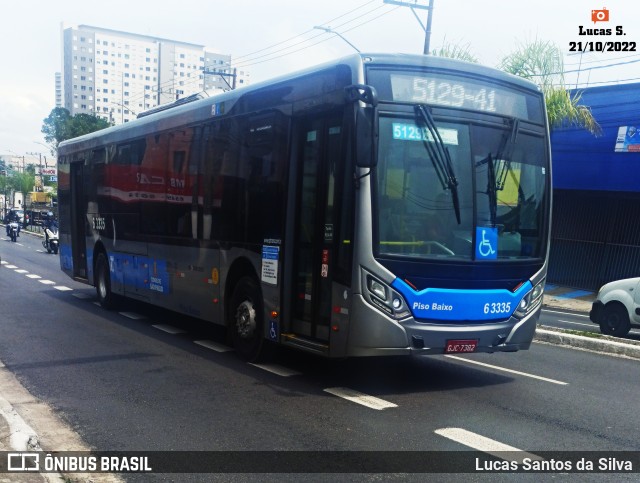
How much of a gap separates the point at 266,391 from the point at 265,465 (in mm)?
2307

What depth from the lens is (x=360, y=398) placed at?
727 cm

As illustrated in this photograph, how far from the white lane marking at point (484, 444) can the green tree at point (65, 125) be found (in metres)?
70.9

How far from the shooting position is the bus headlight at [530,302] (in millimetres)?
7891

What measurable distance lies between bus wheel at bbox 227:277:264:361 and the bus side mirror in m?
2.54

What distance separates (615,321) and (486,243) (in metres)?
7.35

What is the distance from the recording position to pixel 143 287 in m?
12.4

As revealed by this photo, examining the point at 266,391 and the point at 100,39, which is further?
the point at 100,39

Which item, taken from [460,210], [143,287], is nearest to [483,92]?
[460,210]

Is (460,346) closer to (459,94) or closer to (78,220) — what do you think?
(459,94)

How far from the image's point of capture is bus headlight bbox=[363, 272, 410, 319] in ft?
23.1

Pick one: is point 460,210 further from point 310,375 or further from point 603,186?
point 603,186

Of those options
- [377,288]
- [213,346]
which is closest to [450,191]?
[377,288]

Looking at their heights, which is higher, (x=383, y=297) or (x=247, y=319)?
(x=383, y=297)

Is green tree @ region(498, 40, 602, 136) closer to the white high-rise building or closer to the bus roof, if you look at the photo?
the bus roof
